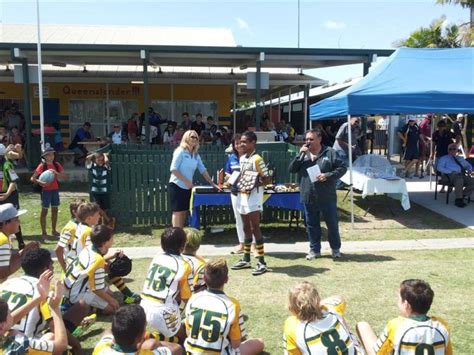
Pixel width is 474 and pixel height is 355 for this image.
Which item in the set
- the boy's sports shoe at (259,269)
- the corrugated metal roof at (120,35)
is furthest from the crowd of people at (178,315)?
the corrugated metal roof at (120,35)

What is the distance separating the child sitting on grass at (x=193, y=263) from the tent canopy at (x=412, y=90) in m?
5.62

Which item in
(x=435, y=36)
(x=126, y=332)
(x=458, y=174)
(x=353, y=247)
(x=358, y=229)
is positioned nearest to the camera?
(x=126, y=332)

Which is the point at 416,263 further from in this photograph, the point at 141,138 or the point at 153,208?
the point at 141,138

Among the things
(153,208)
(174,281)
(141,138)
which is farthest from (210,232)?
(141,138)

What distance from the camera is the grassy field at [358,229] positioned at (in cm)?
837

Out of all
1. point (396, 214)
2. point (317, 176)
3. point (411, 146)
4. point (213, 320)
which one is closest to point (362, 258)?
point (317, 176)

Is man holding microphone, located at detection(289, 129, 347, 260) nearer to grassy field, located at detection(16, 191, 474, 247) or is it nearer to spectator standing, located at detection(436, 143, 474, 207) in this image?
grassy field, located at detection(16, 191, 474, 247)

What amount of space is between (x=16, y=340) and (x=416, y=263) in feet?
18.0

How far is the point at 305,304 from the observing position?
113 inches

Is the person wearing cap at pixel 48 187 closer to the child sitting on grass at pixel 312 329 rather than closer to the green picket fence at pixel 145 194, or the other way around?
the green picket fence at pixel 145 194

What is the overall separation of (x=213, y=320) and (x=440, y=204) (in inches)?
358

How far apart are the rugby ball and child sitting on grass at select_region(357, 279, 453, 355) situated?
641cm

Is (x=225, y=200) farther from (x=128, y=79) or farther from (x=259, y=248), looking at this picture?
(x=128, y=79)

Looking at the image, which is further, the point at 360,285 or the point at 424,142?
the point at 424,142
